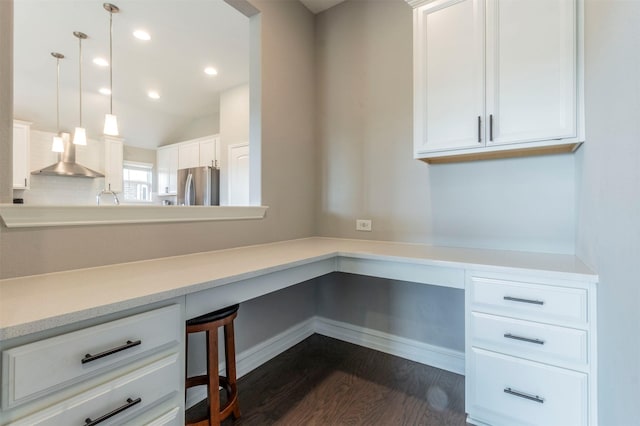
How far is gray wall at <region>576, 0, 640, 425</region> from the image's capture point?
778 mm

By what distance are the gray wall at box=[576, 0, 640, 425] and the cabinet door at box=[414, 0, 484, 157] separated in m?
0.49

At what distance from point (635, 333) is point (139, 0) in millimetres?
3827

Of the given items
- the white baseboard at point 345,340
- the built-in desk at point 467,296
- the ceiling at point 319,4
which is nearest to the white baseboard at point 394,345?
the white baseboard at point 345,340

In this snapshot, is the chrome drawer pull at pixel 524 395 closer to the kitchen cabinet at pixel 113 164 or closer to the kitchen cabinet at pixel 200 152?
the kitchen cabinet at pixel 200 152

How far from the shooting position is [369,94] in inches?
96.9

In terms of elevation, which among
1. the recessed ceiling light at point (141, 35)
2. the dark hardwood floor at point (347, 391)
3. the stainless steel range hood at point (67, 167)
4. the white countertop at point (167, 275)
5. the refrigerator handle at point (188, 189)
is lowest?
the dark hardwood floor at point (347, 391)

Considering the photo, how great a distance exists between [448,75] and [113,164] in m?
6.20

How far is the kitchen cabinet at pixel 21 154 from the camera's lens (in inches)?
173

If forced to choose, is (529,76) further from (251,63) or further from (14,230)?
(14,230)

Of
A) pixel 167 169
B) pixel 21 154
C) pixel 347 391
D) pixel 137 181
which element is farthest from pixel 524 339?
pixel 137 181

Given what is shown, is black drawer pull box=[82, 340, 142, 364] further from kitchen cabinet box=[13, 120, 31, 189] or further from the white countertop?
kitchen cabinet box=[13, 120, 31, 189]

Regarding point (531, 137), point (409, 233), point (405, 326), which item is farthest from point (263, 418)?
point (531, 137)

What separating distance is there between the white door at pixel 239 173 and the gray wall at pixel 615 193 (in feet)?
11.8

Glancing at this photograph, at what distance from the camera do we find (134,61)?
3709 millimetres
